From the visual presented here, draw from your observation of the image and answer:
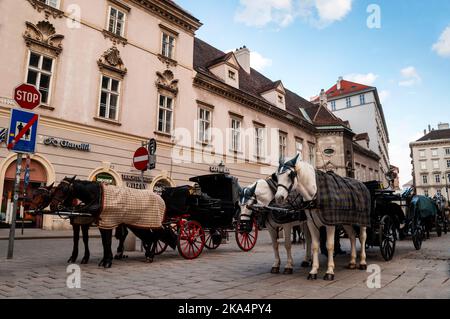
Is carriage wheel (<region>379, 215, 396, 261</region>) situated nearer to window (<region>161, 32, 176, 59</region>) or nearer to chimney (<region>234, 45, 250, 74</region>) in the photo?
window (<region>161, 32, 176, 59</region>)

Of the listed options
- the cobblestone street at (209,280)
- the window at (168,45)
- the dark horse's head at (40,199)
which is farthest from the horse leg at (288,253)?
the window at (168,45)

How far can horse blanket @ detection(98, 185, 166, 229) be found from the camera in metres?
6.08

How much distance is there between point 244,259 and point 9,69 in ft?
40.9

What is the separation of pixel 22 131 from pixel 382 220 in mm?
8392

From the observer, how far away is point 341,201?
5.40 metres

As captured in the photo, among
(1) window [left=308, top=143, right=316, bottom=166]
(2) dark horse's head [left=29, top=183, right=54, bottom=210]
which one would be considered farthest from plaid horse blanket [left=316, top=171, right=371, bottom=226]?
(1) window [left=308, top=143, right=316, bottom=166]

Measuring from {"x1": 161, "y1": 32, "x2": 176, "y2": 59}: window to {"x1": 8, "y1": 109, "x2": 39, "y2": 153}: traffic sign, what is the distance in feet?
43.1

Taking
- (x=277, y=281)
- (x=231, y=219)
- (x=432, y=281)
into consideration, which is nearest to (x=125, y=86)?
(x=231, y=219)

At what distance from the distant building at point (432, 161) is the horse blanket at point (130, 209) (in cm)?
8865

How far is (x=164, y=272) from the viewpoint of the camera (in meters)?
5.65

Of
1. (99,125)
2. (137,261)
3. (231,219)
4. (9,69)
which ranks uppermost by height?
(9,69)

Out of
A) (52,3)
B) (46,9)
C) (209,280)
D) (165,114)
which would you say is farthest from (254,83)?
(209,280)
